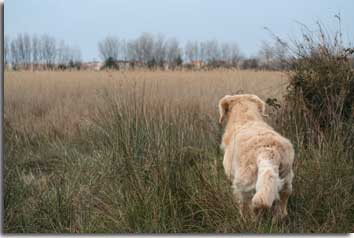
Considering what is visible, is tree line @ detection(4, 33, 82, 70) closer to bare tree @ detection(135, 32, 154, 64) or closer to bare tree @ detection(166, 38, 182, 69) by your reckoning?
Answer: bare tree @ detection(135, 32, 154, 64)

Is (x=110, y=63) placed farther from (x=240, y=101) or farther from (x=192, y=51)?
(x=240, y=101)

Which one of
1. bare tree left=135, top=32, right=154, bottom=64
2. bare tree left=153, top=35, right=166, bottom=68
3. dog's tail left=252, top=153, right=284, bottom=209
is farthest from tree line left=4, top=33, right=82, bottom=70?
dog's tail left=252, top=153, right=284, bottom=209

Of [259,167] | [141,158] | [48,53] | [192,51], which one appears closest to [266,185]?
[259,167]

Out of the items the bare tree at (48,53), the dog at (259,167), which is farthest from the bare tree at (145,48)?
the dog at (259,167)

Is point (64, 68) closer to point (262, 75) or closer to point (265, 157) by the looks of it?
point (262, 75)

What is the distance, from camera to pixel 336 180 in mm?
3859

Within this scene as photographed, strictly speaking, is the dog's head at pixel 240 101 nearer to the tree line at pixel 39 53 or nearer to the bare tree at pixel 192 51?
the bare tree at pixel 192 51

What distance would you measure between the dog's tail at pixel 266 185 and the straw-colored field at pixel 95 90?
65.2 inches

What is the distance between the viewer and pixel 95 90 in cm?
514

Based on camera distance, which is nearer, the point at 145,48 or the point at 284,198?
the point at 284,198

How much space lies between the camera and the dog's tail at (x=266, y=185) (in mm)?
2988

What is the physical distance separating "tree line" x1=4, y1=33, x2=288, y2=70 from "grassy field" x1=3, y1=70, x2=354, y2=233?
0.45 feet

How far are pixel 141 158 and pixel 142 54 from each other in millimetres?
1142

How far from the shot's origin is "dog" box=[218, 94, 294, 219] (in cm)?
304
